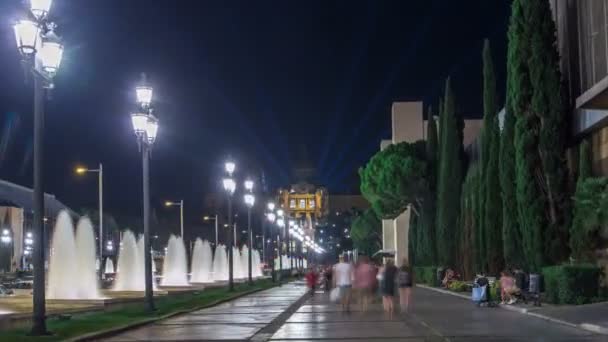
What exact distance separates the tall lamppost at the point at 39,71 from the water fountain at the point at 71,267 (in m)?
15.3

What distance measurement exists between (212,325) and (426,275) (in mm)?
38480

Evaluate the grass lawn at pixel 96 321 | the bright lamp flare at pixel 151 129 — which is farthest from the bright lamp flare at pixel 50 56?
the bright lamp flare at pixel 151 129

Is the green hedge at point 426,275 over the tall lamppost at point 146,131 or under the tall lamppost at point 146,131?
under

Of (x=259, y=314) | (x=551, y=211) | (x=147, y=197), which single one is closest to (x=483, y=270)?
(x=551, y=211)

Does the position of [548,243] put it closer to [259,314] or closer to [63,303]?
[259,314]

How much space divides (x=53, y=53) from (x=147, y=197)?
1075 centimetres

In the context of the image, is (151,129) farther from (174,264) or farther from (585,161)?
(174,264)

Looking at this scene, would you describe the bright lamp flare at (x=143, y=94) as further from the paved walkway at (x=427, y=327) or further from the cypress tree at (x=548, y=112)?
the cypress tree at (x=548, y=112)

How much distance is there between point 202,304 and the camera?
1438 inches

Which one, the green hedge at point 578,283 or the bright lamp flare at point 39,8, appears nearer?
the bright lamp flare at point 39,8

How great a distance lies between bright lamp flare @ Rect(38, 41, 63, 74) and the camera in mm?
20062

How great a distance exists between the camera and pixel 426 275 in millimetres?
62562

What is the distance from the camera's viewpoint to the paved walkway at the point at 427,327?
66.2 ft

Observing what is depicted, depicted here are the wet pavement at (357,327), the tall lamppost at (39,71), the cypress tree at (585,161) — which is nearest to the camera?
the tall lamppost at (39,71)
